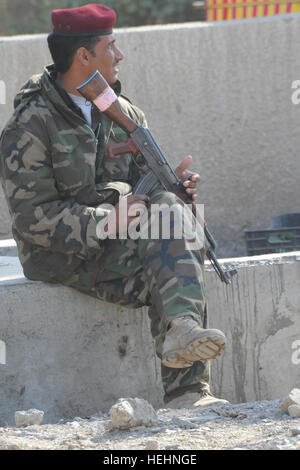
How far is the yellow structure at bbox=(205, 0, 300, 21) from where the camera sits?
19.8 ft

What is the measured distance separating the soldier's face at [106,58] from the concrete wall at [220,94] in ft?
6.93

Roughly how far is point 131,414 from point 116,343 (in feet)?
3.15

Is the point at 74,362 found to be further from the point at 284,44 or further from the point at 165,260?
the point at 284,44

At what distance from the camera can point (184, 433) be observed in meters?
2.76

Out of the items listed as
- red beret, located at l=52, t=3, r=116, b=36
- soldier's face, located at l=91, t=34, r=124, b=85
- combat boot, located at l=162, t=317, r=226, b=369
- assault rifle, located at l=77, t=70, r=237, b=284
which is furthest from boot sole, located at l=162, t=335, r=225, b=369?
red beret, located at l=52, t=3, r=116, b=36

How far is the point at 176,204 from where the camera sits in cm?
328

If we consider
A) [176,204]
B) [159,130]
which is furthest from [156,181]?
[159,130]

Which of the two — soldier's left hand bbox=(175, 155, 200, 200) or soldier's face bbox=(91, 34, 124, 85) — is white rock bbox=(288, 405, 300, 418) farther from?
soldier's face bbox=(91, 34, 124, 85)

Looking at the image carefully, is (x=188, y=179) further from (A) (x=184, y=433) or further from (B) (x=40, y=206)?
(A) (x=184, y=433)

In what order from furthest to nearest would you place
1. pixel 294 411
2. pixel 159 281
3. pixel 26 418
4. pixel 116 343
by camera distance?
pixel 116 343, pixel 159 281, pixel 26 418, pixel 294 411

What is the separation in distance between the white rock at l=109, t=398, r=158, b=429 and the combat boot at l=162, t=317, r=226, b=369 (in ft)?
0.71

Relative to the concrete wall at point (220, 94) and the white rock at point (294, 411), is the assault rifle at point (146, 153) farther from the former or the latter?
the concrete wall at point (220, 94)

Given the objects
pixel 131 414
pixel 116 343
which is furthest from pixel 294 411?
pixel 116 343

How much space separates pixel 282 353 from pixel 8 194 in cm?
149
